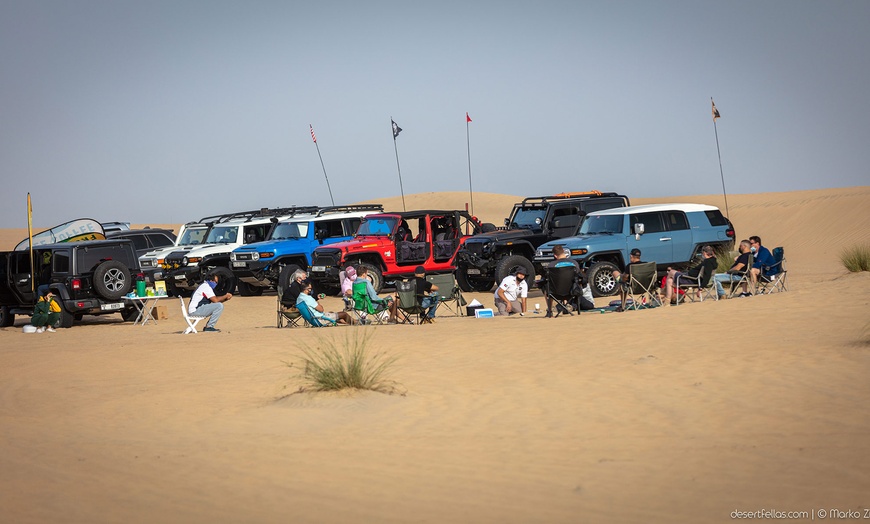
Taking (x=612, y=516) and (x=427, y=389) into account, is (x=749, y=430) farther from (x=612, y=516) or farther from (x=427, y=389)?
(x=427, y=389)

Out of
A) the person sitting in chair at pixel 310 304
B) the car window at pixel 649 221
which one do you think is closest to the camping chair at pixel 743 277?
the car window at pixel 649 221

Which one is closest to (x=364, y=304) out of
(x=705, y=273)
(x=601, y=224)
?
(x=705, y=273)

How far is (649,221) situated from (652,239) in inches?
16.2

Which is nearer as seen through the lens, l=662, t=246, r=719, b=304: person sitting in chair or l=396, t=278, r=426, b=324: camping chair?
l=396, t=278, r=426, b=324: camping chair

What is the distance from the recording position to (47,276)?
1961 cm

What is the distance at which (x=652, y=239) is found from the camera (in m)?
19.8

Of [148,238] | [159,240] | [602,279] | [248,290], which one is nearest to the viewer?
[602,279]

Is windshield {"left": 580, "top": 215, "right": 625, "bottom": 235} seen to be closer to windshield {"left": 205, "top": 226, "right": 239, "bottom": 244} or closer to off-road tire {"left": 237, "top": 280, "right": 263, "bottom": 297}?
off-road tire {"left": 237, "top": 280, "right": 263, "bottom": 297}

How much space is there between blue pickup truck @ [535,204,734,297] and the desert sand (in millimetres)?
4657

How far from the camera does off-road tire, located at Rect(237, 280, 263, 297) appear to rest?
24781 millimetres

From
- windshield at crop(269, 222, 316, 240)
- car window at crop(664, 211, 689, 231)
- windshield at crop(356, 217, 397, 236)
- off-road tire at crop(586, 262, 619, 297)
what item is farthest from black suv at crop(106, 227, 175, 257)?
car window at crop(664, 211, 689, 231)

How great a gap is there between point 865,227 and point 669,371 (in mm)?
31041

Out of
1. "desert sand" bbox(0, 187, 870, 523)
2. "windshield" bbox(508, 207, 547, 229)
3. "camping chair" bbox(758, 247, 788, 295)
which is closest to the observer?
"desert sand" bbox(0, 187, 870, 523)

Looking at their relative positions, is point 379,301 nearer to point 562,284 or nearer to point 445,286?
point 445,286
